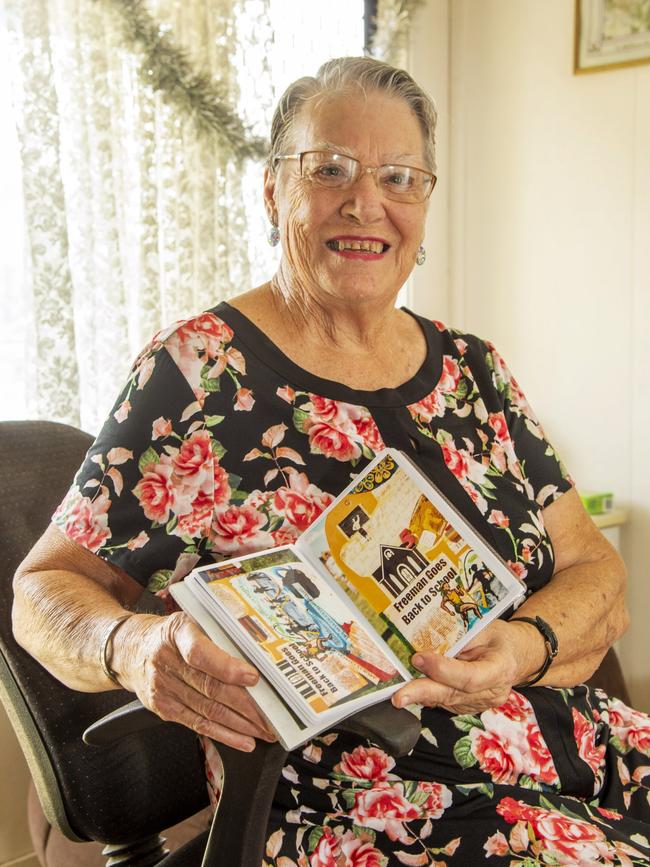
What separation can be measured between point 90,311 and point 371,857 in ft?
4.42

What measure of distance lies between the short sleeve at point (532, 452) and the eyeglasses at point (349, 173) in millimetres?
329

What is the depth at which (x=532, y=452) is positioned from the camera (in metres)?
1.43

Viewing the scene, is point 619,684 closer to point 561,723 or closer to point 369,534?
point 561,723

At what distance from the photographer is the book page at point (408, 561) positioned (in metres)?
1.01

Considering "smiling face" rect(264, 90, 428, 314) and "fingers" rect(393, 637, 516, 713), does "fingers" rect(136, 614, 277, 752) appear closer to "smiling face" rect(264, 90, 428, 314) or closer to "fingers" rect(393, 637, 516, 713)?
"fingers" rect(393, 637, 516, 713)

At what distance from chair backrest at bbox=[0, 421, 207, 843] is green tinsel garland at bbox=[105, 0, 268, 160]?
105 centimetres

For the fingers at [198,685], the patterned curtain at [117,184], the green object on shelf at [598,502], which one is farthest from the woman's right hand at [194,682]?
the green object on shelf at [598,502]

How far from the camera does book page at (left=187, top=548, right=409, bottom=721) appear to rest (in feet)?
2.85

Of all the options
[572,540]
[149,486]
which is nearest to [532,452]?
[572,540]

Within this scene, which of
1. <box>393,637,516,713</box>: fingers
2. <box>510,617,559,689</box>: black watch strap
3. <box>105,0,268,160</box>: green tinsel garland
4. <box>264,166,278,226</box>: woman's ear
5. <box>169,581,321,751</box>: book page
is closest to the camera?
<box>169,581,321,751</box>: book page

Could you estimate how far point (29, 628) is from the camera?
44.0 inches

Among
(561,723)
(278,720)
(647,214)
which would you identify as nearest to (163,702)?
(278,720)

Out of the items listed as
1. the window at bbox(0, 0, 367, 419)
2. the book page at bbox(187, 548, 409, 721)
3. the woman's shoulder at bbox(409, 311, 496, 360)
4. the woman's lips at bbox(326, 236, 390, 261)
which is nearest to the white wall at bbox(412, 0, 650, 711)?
the window at bbox(0, 0, 367, 419)

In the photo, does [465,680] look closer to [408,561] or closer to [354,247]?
[408,561]
